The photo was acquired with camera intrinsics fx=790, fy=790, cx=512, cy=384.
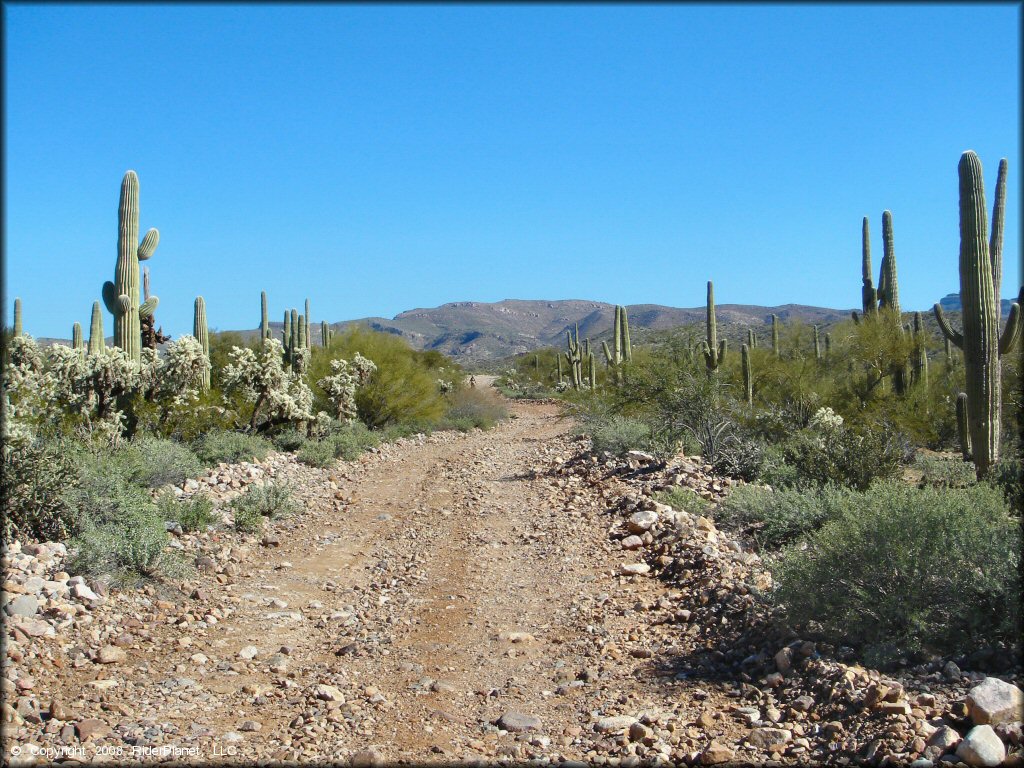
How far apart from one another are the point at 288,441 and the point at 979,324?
12685 millimetres

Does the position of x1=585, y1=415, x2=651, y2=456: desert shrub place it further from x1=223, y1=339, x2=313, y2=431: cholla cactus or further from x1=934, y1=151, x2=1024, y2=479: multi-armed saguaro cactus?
x1=223, y1=339, x2=313, y2=431: cholla cactus

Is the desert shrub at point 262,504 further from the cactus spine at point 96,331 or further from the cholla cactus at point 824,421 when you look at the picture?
the cholla cactus at point 824,421

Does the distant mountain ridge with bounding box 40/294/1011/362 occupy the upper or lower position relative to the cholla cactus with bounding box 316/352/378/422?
upper

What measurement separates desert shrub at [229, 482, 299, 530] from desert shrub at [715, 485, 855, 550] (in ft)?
19.0

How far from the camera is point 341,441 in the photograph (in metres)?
17.4

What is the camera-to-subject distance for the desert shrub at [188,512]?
9.10 meters

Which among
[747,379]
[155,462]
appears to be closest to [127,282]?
[155,462]

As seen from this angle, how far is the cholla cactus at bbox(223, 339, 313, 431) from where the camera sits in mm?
15703

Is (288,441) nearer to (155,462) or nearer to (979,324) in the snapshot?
(155,462)

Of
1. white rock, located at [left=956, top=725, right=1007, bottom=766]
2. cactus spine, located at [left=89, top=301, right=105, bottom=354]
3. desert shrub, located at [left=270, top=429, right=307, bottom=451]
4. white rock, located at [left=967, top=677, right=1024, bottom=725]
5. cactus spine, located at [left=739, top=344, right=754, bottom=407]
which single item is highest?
cactus spine, located at [left=89, top=301, right=105, bottom=354]

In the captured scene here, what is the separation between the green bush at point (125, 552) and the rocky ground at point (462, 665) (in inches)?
8.2

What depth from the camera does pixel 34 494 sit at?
24.5 ft

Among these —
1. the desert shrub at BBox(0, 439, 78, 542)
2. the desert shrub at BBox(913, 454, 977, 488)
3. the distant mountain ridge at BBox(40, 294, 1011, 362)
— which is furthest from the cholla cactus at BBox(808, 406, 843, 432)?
the distant mountain ridge at BBox(40, 294, 1011, 362)

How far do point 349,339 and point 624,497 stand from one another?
16.2 meters
